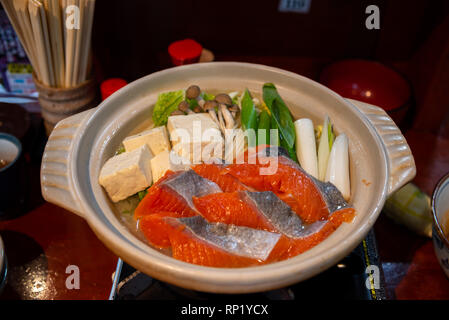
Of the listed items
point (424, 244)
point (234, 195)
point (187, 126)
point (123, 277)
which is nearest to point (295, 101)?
point (187, 126)

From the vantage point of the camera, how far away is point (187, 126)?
1861 millimetres

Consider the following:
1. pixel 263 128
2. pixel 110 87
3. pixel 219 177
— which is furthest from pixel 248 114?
pixel 110 87

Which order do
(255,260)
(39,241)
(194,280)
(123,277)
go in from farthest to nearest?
(39,241) < (123,277) < (255,260) < (194,280)

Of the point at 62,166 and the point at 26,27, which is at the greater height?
the point at 26,27

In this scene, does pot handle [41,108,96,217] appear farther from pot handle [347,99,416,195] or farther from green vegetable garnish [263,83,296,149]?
pot handle [347,99,416,195]

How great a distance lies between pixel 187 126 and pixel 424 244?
4.62ft

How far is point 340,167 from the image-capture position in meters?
1.78

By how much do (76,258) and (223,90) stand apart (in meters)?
1.16

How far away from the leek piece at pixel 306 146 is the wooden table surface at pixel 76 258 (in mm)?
614

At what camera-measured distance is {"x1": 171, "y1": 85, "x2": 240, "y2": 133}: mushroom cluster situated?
197 cm

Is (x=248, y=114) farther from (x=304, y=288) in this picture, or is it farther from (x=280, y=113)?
(x=304, y=288)

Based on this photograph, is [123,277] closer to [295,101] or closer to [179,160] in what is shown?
[179,160]

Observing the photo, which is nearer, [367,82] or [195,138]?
[195,138]

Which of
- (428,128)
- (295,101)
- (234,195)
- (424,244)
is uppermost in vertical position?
(295,101)
